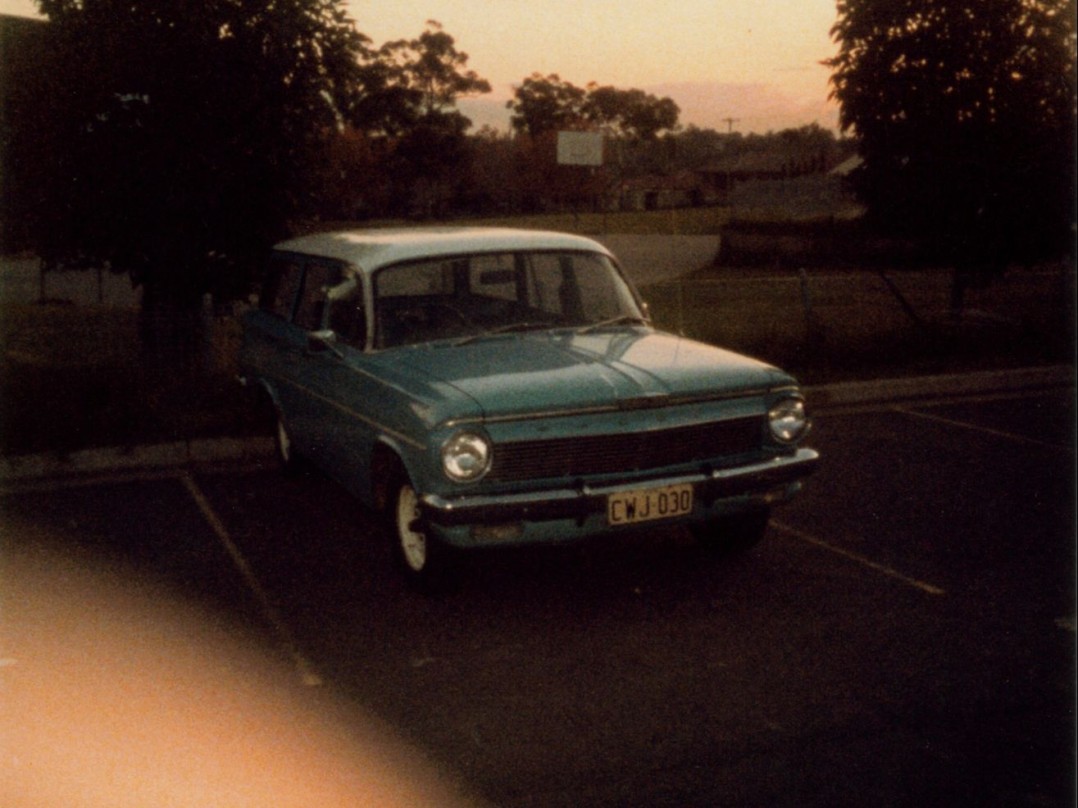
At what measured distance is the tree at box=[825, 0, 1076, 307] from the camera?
13.7 metres

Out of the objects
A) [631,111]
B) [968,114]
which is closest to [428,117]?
[631,111]

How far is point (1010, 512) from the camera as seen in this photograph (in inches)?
289

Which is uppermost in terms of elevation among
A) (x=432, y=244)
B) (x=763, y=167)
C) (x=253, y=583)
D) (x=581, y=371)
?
(x=763, y=167)

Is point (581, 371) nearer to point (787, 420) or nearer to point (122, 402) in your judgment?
point (787, 420)

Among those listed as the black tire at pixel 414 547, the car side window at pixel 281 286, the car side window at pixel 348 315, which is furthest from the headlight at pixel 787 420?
the car side window at pixel 281 286

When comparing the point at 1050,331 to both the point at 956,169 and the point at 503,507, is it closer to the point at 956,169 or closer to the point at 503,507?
the point at 956,169

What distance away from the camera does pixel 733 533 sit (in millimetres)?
6492

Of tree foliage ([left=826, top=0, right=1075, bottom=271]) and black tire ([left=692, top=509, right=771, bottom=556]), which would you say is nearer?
black tire ([left=692, top=509, right=771, bottom=556])

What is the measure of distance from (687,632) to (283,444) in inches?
150

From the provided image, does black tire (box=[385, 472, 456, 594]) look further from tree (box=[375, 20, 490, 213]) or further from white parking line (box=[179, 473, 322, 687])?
tree (box=[375, 20, 490, 213])

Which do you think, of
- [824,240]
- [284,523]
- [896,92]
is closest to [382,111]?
[824,240]

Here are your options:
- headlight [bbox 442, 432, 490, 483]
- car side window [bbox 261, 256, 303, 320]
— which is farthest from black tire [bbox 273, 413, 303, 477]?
headlight [bbox 442, 432, 490, 483]

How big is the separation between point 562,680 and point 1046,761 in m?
1.76

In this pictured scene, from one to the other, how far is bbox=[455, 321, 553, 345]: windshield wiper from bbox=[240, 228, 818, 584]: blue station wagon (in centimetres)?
1
